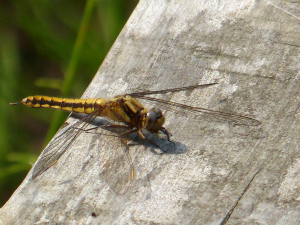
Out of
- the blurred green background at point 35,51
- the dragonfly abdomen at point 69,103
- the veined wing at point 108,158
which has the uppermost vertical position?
the veined wing at point 108,158

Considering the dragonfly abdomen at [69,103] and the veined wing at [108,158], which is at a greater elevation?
the veined wing at [108,158]

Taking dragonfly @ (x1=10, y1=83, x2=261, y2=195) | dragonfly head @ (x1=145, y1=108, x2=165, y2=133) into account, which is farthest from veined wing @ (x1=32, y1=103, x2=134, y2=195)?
dragonfly head @ (x1=145, y1=108, x2=165, y2=133)

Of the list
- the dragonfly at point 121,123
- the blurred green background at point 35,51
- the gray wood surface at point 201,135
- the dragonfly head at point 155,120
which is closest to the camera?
the gray wood surface at point 201,135

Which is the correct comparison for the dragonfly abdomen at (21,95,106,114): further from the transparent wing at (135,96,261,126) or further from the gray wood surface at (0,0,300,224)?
the transparent wing at (135,96,261,126)

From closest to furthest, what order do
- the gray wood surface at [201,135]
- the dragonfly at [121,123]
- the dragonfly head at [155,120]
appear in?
the gray wood surface at [201,135] → the dragonfly at [121,123] → the dragonfly head at [155,120]

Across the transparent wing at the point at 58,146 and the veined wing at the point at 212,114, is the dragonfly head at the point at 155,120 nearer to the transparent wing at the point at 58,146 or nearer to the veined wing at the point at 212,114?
the veined wing at the point at 212,114

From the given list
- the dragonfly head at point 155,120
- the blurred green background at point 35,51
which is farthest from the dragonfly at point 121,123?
the blurred green background at point 35,51
